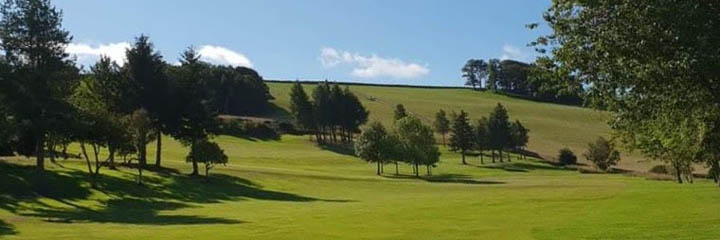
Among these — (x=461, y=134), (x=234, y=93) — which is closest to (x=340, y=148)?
(x=461, y=134)

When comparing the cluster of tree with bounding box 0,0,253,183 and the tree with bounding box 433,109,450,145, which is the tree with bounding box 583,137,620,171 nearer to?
the tree with bounding box 433,109,450,145

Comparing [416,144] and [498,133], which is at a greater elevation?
[498,133]

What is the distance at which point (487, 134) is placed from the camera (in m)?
116

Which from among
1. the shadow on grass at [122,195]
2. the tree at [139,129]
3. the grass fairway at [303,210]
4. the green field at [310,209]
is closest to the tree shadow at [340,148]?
the green field at [310,209]

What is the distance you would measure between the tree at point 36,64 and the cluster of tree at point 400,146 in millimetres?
45820

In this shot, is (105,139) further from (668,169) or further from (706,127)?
(668,169)

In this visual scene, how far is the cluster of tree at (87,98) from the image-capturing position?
165 feet

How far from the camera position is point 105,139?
55125 mm

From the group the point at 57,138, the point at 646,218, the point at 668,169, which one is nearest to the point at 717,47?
the point at 646,218

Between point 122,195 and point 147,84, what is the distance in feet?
76.5

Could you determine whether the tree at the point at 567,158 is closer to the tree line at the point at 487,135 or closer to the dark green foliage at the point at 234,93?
the tree line at the point at 487,135

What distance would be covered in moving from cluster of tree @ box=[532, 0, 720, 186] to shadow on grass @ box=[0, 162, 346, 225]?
20.0m

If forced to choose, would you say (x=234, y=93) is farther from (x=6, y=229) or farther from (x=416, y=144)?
(x=6, y=229)

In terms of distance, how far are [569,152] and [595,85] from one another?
9962 centimetres
